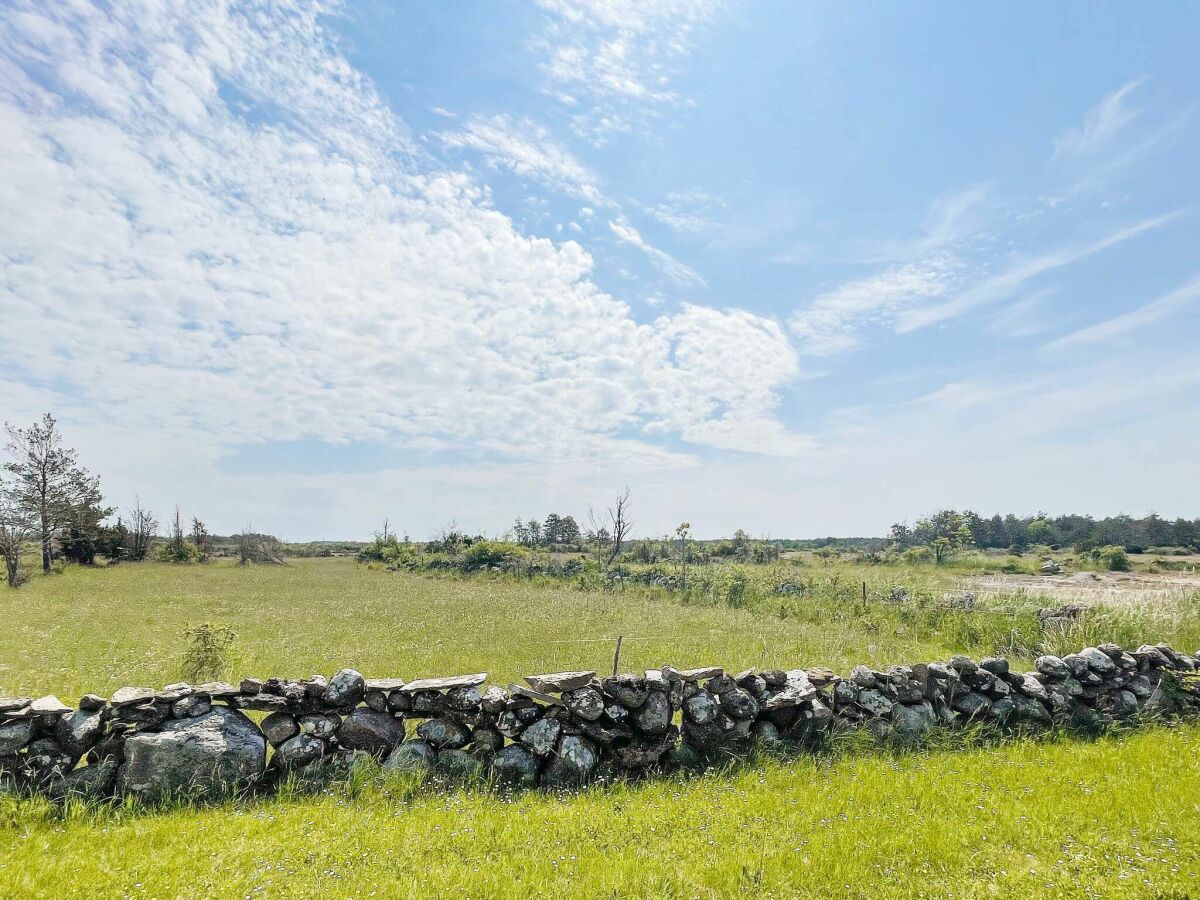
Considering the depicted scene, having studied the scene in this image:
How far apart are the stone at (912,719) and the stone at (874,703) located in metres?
0.10

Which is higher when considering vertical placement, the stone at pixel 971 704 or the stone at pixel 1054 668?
the stone at pixel 1054 668

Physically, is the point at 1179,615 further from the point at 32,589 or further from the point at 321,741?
the point at 32,589

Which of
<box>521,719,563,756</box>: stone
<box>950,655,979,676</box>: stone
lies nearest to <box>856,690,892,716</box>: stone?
<box>950,655,979,676</box>: stone

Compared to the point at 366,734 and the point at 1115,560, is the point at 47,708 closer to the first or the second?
the point at 366,734

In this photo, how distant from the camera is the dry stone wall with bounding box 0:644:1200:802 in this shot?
489 centimetres

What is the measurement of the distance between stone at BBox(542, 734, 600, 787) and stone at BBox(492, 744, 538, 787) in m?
0.14

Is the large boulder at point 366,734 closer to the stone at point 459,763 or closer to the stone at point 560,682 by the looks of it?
the stone at point 459,763

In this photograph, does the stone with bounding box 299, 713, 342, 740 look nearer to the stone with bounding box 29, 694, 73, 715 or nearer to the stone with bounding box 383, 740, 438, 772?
the stone with bounding box 383, 740, 438, 772

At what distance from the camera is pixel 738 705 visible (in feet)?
19.6

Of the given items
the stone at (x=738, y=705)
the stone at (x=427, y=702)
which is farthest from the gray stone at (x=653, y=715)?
the stone at (x=427, y=702)

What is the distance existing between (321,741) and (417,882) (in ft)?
7.24

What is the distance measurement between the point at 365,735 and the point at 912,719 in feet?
19.2

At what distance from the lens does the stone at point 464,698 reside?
5.48 metres

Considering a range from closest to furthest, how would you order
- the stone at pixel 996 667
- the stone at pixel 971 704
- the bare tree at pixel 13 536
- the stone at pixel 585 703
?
the stone at pixel 585 703, the stone at pixel 971 704, the stone at pixel 996 667, the bare tree at pixel 13 536
